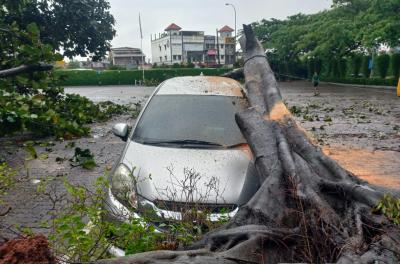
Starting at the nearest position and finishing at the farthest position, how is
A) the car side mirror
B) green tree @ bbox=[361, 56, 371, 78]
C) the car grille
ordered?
1. the car grille
2. the car side mirror
3. green tree @ bbox=[361, 56, 371, 78]

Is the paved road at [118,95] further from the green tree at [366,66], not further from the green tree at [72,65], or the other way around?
the green tree at [72,65]

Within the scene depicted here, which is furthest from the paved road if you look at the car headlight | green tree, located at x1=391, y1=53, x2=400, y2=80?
green tree, located at x1=391, y1=53, x2=400, y2=80

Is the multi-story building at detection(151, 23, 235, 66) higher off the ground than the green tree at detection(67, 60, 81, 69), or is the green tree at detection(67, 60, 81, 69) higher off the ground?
the multi-story building at detection(151, 23, 235, 66)

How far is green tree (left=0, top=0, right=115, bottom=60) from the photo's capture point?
14.0 m

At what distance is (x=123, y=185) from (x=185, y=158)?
2.49 ft

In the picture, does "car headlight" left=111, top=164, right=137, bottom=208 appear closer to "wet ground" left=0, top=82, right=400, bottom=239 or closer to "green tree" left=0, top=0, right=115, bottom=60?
"wet ground" left=0, top=82, right=400, bottom=239

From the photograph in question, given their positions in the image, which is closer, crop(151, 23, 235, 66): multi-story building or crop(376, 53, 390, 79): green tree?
crop(376, 53, 390, 79): green tree

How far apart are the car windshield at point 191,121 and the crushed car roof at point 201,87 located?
0.36 feet

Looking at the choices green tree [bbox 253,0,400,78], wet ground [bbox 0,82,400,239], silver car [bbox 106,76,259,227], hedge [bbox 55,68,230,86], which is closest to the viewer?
silver car [bbox 106,76,259,227]

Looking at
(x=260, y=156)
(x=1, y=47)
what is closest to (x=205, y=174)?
(x=260, y=156)

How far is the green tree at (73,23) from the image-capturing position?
45.8 feet

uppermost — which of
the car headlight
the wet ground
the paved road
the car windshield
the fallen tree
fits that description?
the car windshield

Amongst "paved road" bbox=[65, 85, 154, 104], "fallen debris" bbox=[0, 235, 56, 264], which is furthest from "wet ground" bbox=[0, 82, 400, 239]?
"paved road" bbox=[65, 85, 154, 104]

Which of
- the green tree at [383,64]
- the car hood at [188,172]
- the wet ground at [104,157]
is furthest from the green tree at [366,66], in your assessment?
the car hood at [188,172]
